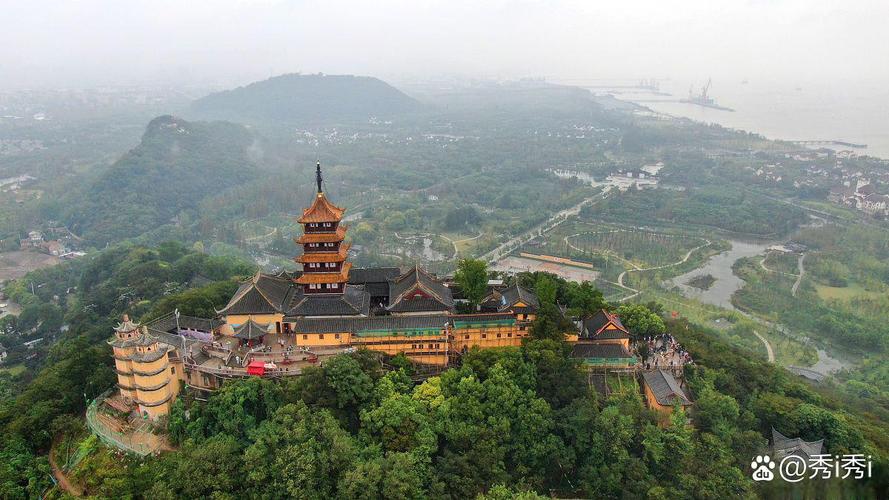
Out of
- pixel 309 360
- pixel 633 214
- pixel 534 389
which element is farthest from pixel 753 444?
pixel 633 214

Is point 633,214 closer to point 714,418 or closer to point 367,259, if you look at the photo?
point 367,259

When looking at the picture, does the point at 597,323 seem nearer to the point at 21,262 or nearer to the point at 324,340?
the point at 324,340

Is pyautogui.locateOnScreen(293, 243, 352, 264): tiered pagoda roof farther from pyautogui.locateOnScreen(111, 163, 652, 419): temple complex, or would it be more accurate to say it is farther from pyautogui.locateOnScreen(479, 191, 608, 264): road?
pyautogui.locateOnScreen(479, 191, 608, 264): road

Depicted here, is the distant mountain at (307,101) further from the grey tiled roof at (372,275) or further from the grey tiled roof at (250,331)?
the grey tiled roof at (250,331)

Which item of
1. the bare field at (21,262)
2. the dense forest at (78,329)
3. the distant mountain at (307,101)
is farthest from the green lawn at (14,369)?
the distant mountain at (307,101)

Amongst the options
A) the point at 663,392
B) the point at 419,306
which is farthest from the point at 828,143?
the point at 419,306

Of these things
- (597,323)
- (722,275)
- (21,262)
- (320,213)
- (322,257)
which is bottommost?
(21,262)

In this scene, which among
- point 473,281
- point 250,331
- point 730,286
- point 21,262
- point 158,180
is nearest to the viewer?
point 250,331
